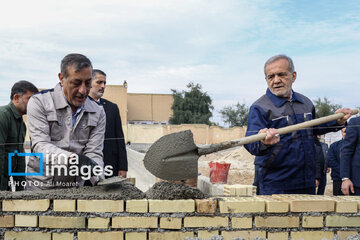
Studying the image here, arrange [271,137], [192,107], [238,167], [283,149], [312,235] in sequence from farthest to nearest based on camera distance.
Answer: [192,107] → [238,167] → [283,149] → [271,137] → [312,235]

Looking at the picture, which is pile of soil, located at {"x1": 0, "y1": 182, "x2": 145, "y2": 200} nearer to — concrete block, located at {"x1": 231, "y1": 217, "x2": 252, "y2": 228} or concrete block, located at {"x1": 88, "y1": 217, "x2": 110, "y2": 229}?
concrete block, located at {"x1": 88, "y1": 217, "x2": 110, "y2": 229}

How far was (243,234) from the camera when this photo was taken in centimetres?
241

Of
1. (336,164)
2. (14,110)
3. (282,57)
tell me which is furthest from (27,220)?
(336,164)

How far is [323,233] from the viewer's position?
247 cm

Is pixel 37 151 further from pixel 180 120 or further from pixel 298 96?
pixel 180 120

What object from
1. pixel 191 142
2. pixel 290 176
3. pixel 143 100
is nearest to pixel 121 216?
pixel 191 142

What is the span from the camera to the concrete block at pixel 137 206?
237 centimetres

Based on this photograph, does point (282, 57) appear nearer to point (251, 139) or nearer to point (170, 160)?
point (251, 139)

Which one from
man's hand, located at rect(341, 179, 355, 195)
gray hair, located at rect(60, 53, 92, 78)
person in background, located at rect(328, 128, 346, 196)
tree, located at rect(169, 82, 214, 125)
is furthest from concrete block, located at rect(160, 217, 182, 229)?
tree, located at rect(169, 82, 214, 125)

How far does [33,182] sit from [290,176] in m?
2.06

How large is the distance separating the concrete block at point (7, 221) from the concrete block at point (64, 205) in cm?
31

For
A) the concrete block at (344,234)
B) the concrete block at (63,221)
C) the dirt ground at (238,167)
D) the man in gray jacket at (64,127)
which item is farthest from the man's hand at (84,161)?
the dirt ground at (238,167)

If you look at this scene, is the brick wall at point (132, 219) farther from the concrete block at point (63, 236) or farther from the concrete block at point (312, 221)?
the concrete block at point (312, 221)

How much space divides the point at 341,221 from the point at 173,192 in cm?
122
